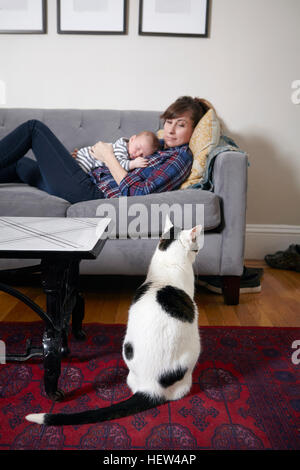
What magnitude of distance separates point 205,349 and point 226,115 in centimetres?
178

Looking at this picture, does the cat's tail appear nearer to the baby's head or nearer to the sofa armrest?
the sofa armrest

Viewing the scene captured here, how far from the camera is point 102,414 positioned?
0.91 m

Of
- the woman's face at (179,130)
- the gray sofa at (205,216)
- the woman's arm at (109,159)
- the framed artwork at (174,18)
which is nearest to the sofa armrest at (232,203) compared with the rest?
the gray sofa at (205,216)

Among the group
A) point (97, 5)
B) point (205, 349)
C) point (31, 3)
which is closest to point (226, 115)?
point (97, 5)

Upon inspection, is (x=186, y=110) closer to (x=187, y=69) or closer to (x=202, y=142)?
(x=202, y=142)

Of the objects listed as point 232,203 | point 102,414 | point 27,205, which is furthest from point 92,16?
point 102,414

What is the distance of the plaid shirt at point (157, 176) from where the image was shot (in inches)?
72.5

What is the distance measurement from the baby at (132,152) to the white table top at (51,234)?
71 centimetres

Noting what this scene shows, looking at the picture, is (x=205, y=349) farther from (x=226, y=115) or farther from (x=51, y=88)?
(x=51, y=88)

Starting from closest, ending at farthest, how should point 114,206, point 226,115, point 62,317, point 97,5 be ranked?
point 62,317
point 114,206
point 97,5
point 226,115

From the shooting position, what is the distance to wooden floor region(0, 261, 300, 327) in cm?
165

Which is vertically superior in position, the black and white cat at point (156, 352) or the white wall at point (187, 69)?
the white wall at point (187, 69)

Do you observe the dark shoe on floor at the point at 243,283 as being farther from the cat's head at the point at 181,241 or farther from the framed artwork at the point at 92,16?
the framed artwork at the point at 92,16

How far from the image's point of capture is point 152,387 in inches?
37.5
